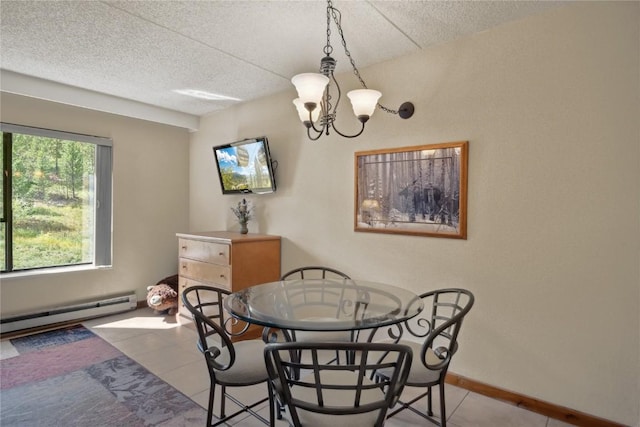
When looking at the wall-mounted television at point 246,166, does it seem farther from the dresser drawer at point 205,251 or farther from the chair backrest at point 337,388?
the chair backrest at point 337,388

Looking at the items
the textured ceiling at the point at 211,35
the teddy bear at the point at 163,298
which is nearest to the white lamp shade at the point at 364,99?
the textured ceiling at the point at 211,35

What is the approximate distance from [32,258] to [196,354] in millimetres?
2142

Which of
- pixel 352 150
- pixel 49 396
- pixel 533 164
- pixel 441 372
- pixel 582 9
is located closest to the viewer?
pixel 441 372

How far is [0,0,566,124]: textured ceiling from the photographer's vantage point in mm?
2109

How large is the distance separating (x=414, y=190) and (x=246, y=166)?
196cm

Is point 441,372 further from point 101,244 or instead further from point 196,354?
point 101,244

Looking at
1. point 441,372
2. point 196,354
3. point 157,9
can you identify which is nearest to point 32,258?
point 196,354

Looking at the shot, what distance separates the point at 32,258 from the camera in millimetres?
3627

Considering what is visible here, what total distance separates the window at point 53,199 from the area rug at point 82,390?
3.17ft

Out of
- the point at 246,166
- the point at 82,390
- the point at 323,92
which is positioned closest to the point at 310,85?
the point at 323,92

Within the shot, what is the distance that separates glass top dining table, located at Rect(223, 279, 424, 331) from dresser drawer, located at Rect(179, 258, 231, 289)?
99 centimetres

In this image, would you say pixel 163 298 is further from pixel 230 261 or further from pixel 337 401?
pixel 337 401

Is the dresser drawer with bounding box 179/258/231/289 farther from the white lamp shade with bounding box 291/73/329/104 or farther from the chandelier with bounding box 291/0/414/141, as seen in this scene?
the white lamp shade with bounding box 291/73/329/104

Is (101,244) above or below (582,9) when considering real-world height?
below
